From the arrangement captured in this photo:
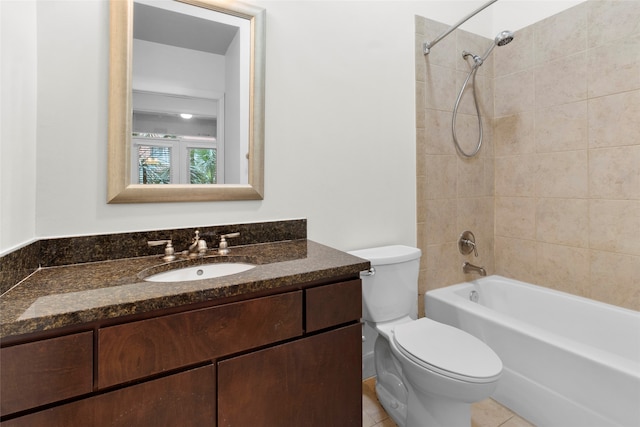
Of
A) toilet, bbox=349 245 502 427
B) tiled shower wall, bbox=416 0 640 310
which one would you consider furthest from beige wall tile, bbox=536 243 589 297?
toilet, bbox=349 245 502 427

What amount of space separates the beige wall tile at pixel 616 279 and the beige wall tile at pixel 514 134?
78 cm

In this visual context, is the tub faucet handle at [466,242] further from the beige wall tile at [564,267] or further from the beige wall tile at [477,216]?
the beige wall tile at [564,267]

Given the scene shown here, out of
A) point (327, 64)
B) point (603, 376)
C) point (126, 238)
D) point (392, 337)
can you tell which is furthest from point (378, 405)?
point (327, 64)

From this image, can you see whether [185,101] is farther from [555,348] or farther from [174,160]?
[555,348]

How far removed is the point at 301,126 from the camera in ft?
5.10

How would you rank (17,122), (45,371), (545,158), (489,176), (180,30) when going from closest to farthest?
(45,371) < (17,122) < (180,30) < (545,158) < (489,176)

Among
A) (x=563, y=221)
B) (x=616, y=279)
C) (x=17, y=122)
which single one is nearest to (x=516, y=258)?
(x=563, y=221)

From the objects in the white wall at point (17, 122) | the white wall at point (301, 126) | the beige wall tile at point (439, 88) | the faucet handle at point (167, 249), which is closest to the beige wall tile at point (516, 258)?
the white wall at point (301, 126)

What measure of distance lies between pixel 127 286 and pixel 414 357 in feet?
3.44

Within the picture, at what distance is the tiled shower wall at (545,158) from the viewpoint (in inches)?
66.0

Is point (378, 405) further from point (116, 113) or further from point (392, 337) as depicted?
point (116, 113)

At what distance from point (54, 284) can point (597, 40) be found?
2.74 meters

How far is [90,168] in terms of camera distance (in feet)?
3.81

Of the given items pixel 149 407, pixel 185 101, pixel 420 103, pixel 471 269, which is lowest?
pixel 149 407
